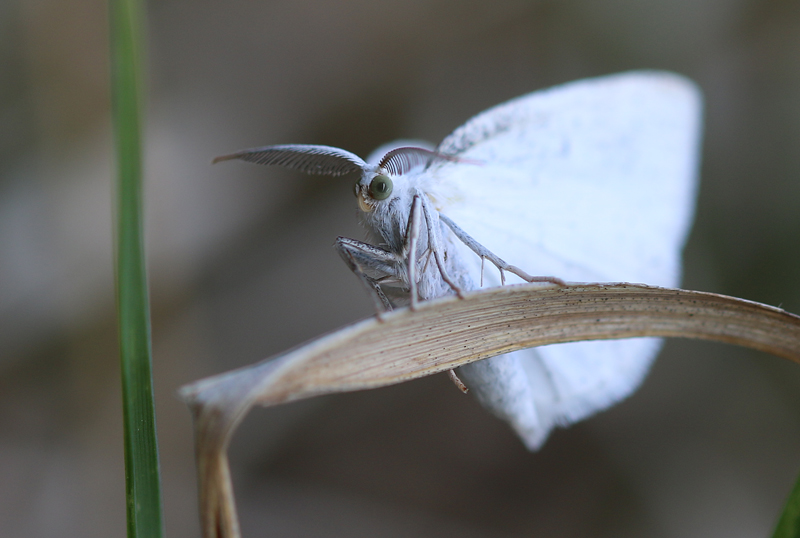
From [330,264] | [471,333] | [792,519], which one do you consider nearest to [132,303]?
[471,333]

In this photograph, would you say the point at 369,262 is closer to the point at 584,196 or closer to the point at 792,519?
the point at 584,196

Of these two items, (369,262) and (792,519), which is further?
(369,262)

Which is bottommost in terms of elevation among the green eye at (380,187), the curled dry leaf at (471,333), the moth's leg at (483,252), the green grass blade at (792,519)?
the green grass blade at (792,519)

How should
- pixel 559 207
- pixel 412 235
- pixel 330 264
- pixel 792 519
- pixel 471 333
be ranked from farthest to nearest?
pixel 330 264
pixel 559 207
pixel 412 235
pixel 471 333
pixel 792 519

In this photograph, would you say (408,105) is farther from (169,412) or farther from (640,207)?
(169,412)

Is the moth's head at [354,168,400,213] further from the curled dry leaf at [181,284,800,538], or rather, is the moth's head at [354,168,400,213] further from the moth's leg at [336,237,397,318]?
the curled dry leaf at [181,284,800,538]

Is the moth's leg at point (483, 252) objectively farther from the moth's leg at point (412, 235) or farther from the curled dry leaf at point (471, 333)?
the curled dry leaf at point (471, 333)

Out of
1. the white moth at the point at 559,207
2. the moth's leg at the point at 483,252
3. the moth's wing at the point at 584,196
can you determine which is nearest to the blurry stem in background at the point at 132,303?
the white moth at the point at 559,207
